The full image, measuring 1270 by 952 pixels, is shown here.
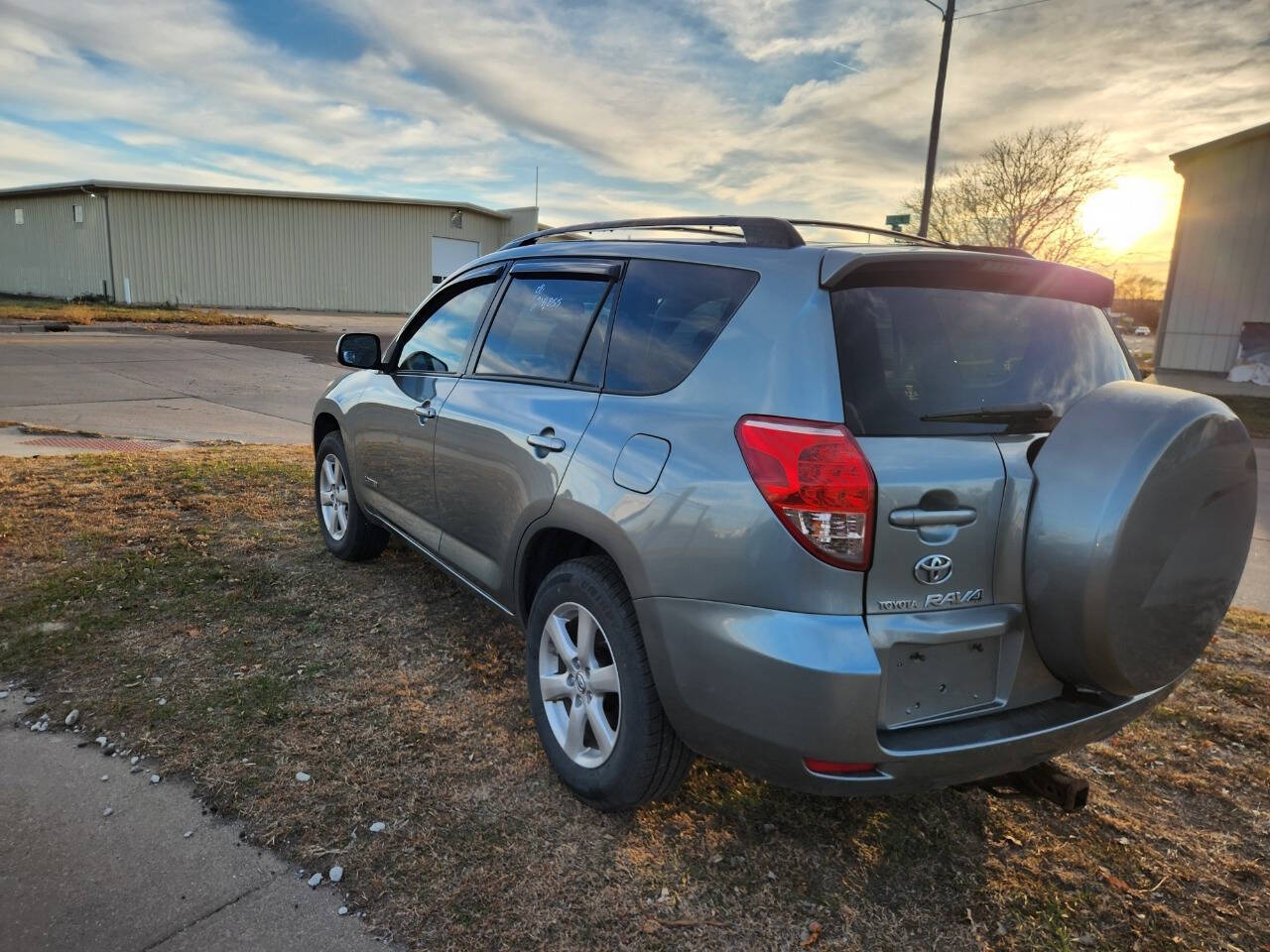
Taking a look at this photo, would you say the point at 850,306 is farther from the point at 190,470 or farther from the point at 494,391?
the point at 190,470

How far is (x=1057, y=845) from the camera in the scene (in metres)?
2.64

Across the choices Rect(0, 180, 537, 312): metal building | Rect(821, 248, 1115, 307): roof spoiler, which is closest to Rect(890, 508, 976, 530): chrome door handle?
Rect(821, 248, 1115, 307): roof spoiler

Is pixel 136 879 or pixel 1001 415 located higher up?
pixel 1001 415

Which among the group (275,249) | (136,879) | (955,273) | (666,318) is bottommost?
(136,879)

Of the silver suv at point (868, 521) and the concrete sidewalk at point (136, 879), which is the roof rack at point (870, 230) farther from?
the concrete sidewalk at point (136, 879)

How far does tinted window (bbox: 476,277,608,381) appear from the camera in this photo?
120 inches

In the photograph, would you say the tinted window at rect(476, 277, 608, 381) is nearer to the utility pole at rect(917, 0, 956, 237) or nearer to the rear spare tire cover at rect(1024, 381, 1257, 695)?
the rear spare tire cover at rect(1024, 381, 1257, 695)

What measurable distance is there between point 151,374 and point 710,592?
14765 millimetres

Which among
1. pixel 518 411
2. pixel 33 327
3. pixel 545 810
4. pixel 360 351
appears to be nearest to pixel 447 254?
pixel 33 327

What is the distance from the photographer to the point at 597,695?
2688 millimetres

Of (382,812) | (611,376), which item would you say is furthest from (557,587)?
(382,812)

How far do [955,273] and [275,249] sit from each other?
37.5 m

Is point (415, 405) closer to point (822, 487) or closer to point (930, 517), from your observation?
point (822, 487)

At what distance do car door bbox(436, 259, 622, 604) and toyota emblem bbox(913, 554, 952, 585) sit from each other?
1.14 m
